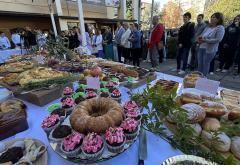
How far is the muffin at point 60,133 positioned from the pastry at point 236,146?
24.9 inches

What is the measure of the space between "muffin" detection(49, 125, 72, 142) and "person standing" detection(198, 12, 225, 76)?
2442 mm

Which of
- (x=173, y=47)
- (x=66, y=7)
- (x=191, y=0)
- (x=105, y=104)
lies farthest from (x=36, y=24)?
(x=191, y=0)

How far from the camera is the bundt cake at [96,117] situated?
0.70 meters

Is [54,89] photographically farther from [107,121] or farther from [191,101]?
[191,101]

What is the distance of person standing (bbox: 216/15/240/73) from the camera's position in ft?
11.6

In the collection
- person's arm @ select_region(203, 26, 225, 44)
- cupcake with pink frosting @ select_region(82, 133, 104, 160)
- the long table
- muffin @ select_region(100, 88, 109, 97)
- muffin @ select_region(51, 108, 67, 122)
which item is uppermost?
person's arm @ select_region(203, 26, 225, 44)

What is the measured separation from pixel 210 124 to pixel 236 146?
12 centimetres

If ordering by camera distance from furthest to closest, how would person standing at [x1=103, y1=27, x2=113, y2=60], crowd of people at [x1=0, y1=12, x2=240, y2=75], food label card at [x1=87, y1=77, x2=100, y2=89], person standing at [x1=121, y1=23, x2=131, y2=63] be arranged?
person standing at [x1=103, y1=27, x2=113, y2=60] → person standing at [x1=121, y1=23, x2=131, y2=63] → crowd of people at [x1=0, y1=12, x2=240, y2=75] → food label card at [x1=87, y1=77, x2=100, y2=89]

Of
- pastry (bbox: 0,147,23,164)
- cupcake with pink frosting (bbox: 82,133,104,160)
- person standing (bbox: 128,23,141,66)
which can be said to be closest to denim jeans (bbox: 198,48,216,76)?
person standing (bbox: 128,23,141,66)

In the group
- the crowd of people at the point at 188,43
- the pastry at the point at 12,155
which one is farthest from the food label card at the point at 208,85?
the crowd of people at the point at 188,43

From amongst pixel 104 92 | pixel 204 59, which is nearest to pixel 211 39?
pixel 204 59

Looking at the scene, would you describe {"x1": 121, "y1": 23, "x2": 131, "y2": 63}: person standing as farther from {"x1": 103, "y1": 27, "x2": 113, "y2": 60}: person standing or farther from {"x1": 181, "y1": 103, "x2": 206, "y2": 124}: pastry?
{"x1": 181, "y1": 103, "x2": 206, "y2": 124}: pastry

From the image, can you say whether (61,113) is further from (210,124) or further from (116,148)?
(210,124)

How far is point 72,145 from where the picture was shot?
63 cm
